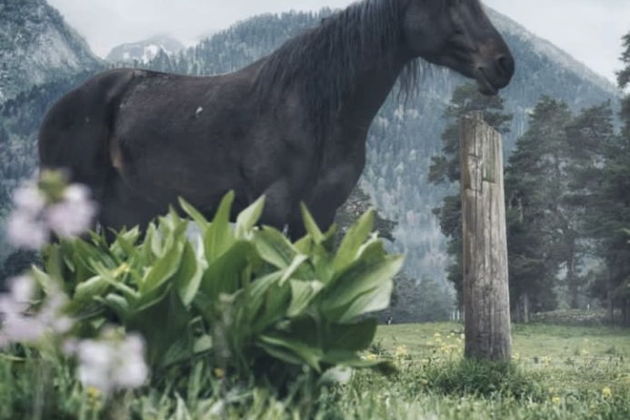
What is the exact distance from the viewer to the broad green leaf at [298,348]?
3092 mm

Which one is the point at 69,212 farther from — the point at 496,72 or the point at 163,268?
the point at 496,72

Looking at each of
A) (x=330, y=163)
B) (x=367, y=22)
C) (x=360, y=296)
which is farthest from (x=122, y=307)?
(x=367, y=22)

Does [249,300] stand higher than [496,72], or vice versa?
[496,72]

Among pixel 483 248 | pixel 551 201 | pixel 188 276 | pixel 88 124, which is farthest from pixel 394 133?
pixel 188 276

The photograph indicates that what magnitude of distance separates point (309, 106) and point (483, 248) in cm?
205

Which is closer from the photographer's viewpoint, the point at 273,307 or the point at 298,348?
the point at 298,348

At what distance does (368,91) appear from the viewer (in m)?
5.92

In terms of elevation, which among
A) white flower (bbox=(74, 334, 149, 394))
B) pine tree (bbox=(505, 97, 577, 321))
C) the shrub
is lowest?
the shrub

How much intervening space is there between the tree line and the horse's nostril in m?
20.6

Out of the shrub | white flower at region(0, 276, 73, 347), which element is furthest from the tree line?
white flower at region(0, 276, 73, 347)

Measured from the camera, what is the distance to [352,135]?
586 cm

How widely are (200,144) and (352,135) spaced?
108 centimetres

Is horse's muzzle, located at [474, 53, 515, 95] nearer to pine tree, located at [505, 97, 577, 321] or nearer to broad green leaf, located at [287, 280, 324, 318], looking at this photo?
broad green leaf, located at [287, 280, 324, 318]

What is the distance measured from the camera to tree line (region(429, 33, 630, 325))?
2947cm
